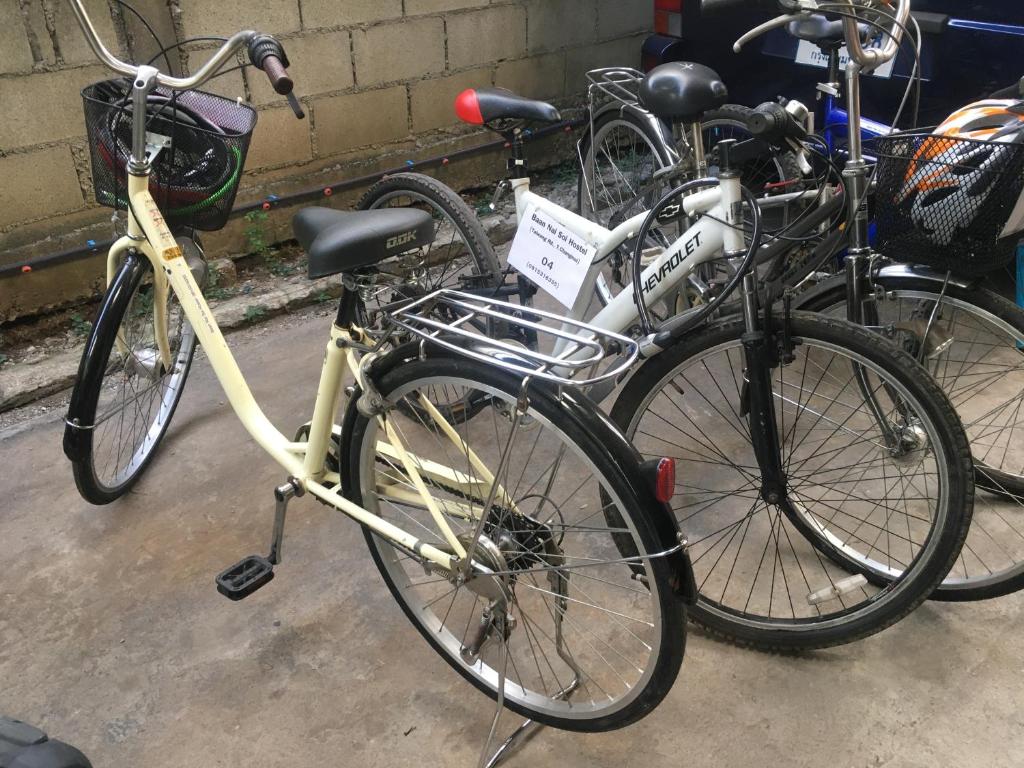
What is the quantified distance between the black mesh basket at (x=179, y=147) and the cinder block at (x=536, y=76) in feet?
7.73

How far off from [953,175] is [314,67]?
2842mm

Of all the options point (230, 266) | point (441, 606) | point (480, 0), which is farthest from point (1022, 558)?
point (480, 0)

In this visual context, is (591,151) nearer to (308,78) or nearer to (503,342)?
(308,78)

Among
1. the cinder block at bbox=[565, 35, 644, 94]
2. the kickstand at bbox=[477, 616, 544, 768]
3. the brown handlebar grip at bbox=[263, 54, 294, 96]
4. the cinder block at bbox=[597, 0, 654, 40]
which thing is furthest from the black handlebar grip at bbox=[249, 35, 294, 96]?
the cinder block at bbox=[597, 0, 654, 40]

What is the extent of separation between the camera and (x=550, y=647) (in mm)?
2076

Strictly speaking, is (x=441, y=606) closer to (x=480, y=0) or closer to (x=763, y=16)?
(x=763, y=16)

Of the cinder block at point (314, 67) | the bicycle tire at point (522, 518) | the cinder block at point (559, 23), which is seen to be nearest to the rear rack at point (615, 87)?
the cinder block at point (314, 67)

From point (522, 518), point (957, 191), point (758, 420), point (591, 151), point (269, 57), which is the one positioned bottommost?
point (522, 518)

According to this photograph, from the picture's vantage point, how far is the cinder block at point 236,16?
11.1 ft

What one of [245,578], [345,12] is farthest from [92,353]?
[345,12]

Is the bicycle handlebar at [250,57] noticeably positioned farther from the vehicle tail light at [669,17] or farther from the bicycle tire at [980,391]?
the vehicle tail light at [669,17]

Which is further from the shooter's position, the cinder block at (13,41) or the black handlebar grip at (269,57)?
the cinder block at (13,41)

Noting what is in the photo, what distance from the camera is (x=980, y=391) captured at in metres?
2.72

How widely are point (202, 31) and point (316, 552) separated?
7.55ft
